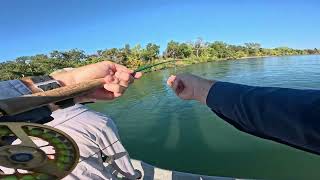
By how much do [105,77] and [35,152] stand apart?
4.25 ft

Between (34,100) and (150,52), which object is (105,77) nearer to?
(34,100)

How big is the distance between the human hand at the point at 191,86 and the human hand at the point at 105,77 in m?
0.74

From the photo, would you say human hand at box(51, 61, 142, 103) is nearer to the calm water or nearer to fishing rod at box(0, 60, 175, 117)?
fishing rod at box(0, 60, 175, 117)

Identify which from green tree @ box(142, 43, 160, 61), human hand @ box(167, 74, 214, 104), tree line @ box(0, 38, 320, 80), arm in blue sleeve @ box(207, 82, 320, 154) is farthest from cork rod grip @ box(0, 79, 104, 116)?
green tree @ box(142, 43, 160, 61)

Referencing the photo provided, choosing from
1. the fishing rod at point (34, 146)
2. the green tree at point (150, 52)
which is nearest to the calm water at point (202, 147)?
the fishing rod at point (34, 146)

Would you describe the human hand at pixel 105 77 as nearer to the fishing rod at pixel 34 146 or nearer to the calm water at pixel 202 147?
the fishing rod at pixel 34 146

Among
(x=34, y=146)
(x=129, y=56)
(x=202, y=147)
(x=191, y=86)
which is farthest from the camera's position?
(x=129, y=56)

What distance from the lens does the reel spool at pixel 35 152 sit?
132cm

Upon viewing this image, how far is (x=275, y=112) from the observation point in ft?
3.65

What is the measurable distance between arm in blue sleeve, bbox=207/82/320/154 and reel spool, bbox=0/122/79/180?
1.88 ft

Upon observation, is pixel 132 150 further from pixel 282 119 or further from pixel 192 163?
pixel 282 119

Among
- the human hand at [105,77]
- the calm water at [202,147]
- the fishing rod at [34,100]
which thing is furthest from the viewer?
the calm water at [202,147]

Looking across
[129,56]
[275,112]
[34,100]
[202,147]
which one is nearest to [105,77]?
[34,100]

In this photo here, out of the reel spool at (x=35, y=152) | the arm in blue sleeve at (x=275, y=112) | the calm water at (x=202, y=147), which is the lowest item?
the calm water at (x=202, y=147)
